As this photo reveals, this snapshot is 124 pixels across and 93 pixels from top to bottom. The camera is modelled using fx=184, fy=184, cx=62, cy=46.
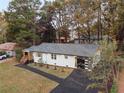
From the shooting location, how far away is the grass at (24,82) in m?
20.6

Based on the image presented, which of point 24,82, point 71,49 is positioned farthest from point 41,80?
point 71,49

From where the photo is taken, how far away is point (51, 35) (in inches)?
→ 1805

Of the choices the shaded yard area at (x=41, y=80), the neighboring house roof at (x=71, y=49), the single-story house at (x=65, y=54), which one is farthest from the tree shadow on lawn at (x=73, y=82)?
the neighboring house roof at (x=71, y=49)

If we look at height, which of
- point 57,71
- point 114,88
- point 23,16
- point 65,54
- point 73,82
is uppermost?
point 23,16

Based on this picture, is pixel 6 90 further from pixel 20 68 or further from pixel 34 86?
pixel 20 68

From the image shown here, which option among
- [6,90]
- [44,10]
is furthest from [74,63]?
[44,10]

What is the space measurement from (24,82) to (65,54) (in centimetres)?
829

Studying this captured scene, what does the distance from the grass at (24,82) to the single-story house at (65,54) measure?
96.3 inches

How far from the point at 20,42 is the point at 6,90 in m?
19.2

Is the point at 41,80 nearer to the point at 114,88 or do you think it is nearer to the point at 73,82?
the point at 73,82

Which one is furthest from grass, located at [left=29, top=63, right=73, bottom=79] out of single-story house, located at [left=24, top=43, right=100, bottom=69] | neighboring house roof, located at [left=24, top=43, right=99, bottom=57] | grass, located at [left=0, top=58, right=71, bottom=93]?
neighboring house roof, located at [left=24, top=43, right=99, bottom=57]

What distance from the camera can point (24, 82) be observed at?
2283 centimetres

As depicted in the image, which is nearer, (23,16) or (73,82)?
(73,82)

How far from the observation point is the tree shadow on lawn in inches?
795
